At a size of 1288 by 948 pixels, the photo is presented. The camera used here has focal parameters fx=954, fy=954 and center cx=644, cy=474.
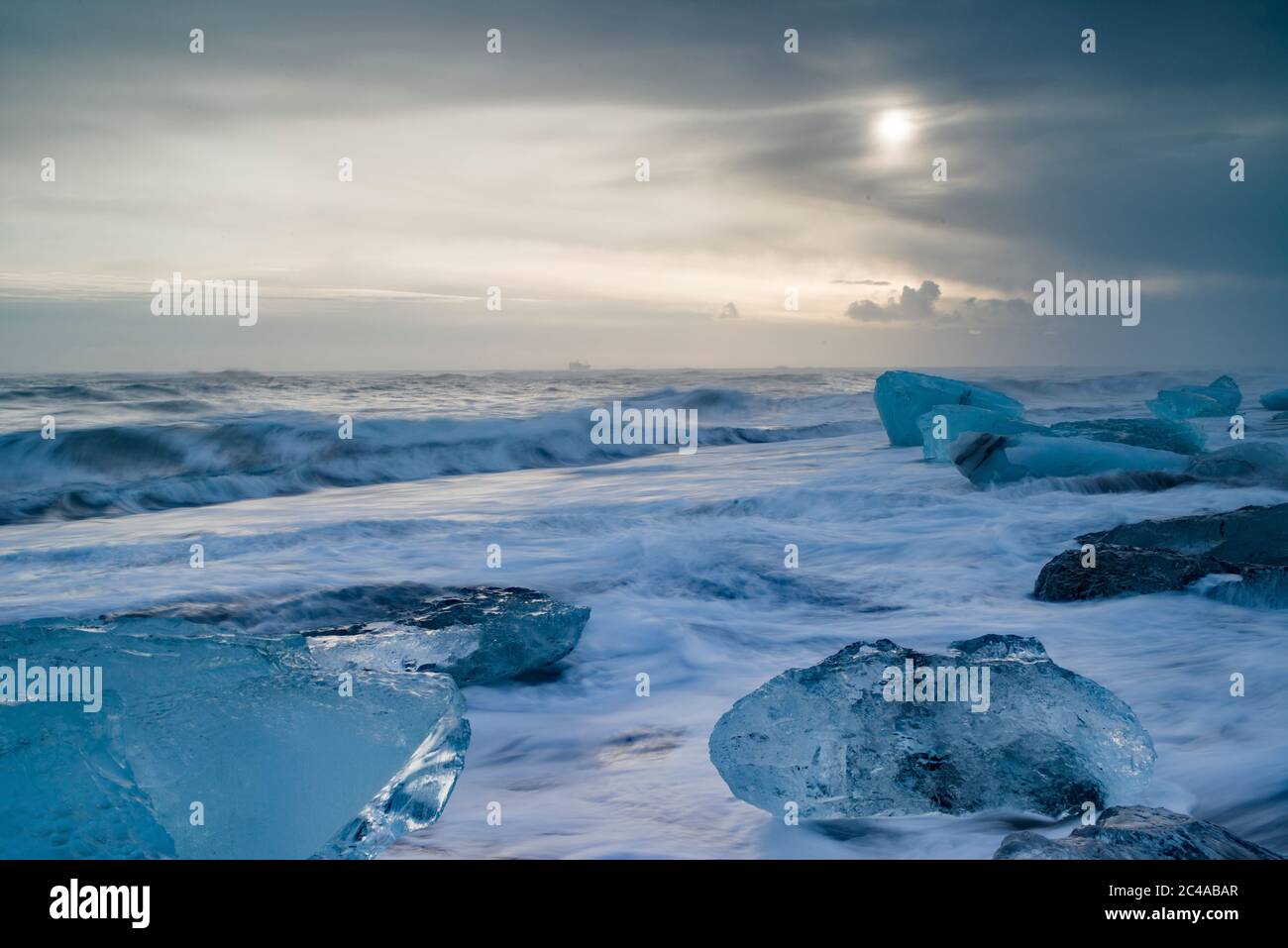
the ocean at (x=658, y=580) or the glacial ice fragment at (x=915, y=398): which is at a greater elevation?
the glacial ice fragment at (x=915, y=398)

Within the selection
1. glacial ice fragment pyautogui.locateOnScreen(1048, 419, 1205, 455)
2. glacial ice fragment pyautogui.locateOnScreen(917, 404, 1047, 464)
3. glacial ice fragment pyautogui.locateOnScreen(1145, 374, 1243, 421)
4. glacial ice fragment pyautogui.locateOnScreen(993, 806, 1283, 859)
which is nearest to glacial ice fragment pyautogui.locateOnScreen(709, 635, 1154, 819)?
glacial ice fragment pyautogui.locateOnScreen(993, 806, 1283, 859)

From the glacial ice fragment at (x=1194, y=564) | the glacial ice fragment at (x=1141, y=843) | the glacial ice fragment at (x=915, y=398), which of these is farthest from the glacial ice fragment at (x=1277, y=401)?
the glacial ice fragment at (x=1141, y=843)

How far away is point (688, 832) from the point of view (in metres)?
2.47

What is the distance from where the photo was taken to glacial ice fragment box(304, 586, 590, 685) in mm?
3604

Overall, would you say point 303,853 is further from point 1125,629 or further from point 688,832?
point 1125,629

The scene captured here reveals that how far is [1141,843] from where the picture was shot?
77.2 inches

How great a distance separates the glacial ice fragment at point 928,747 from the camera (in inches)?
97.9

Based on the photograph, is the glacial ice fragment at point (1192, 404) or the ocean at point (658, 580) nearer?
the ocean at point (658, 580)

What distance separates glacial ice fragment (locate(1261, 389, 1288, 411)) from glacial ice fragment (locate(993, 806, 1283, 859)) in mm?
19907

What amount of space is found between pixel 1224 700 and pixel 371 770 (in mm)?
2913

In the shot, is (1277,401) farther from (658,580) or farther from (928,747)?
(928,747)

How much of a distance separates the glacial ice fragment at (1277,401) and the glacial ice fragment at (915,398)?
890 cm

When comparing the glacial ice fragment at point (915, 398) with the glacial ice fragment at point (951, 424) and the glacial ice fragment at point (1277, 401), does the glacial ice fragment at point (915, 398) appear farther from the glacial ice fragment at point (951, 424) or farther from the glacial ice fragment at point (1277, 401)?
the glacial ice fragment at point (1277, 401)

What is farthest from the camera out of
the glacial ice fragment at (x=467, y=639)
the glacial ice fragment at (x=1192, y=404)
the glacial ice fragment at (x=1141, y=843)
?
the glacial ice fragment at (x=1192, y=404)
